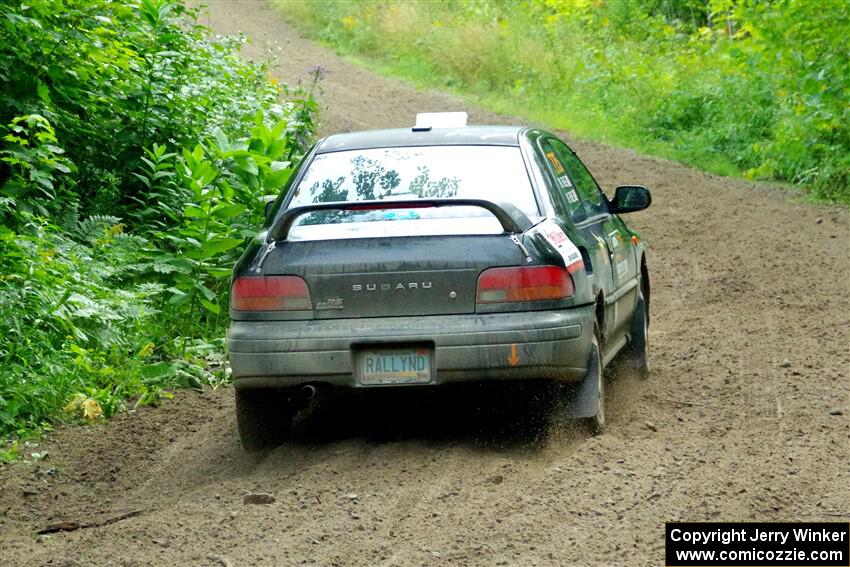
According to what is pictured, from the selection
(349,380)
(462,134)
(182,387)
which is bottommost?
(182,387)

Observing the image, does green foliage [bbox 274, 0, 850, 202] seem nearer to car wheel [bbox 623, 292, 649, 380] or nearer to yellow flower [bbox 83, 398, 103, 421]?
car wheel [bbox 623, 292, 649, 380]

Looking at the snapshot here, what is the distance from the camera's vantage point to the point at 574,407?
20.8 ft

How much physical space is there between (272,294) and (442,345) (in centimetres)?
88

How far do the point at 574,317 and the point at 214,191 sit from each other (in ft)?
12.5

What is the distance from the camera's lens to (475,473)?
5.77 meters

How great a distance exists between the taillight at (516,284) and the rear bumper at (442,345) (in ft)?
0.27

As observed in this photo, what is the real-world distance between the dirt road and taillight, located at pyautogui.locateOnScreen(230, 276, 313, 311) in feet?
2.52

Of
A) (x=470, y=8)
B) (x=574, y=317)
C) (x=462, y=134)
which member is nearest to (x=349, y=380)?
(x=574, y=317)

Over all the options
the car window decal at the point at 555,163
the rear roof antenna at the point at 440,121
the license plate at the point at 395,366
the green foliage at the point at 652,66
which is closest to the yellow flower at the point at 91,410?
the license plate at the point at 395,366

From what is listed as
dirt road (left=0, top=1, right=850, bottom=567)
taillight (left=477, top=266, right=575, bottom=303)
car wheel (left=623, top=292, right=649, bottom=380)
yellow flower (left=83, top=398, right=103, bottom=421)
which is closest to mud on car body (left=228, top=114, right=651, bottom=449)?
taillight (left=477, top=266, right=575, bottom=303)

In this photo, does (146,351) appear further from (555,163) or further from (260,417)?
(555,163)

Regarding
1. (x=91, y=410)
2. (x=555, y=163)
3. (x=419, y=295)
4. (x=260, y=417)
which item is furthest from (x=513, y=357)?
(x=91, y=410)

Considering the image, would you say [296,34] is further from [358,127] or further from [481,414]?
[481,414]

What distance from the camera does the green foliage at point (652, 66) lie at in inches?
622
